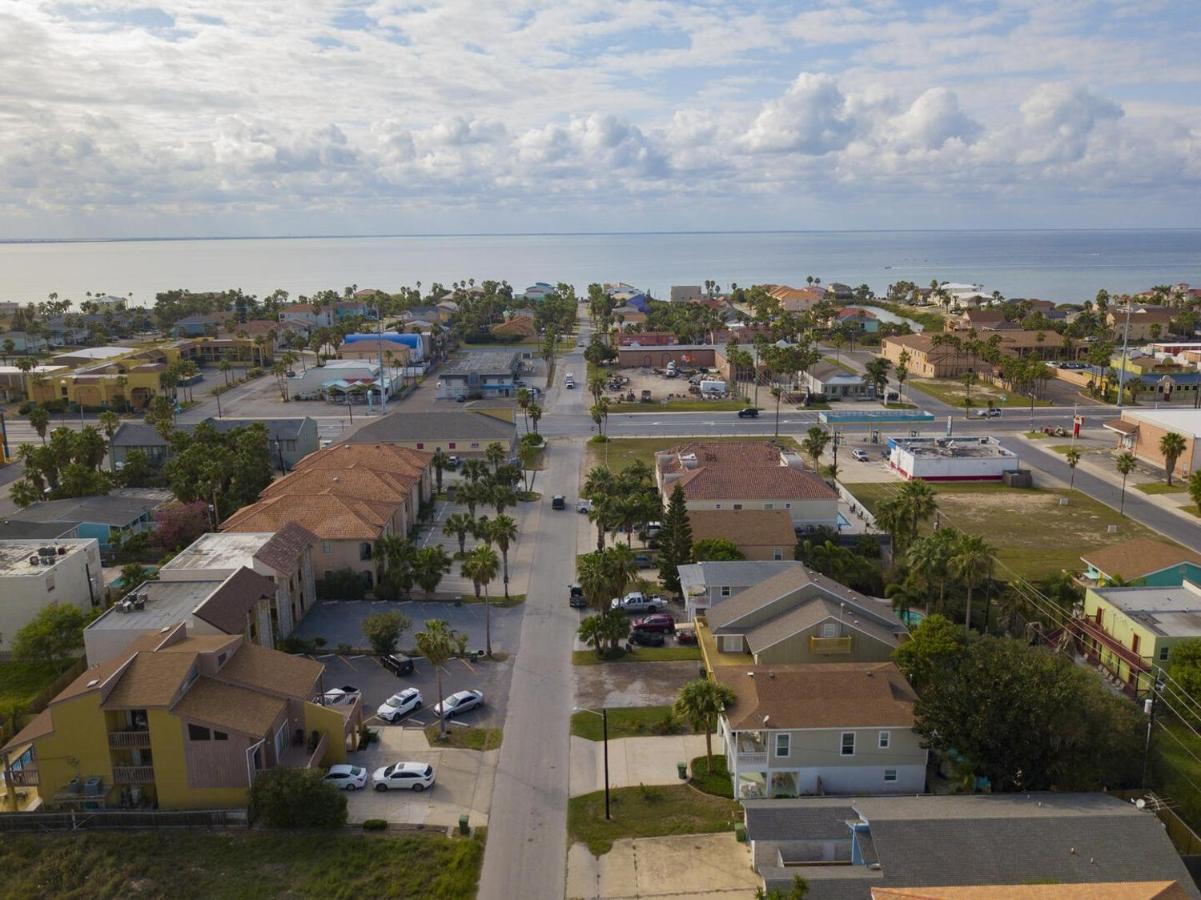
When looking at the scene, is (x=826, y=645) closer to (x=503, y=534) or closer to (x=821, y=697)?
(x=821, y=697)

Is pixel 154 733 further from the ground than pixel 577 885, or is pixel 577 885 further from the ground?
pixel 154 733

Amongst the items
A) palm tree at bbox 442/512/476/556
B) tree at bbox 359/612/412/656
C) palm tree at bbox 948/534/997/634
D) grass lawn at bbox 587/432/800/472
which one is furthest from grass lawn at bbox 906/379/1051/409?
tree at bbox 359/612/412/656

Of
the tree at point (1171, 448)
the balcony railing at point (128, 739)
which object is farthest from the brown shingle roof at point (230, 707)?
the tree at point (1171, 448)

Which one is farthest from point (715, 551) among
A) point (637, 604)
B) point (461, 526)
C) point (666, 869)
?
point (666, 869)

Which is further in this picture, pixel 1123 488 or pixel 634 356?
pixel 634 356

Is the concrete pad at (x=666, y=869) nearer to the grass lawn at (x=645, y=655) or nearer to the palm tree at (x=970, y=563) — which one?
the grass lawn at (x=645, y=655)

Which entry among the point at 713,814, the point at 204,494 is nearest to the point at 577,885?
the point at 713,814

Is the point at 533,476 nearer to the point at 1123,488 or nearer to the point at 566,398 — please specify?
the point at 566,398
